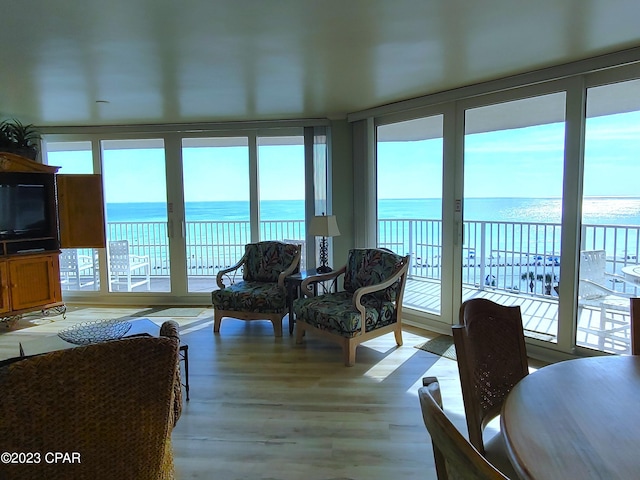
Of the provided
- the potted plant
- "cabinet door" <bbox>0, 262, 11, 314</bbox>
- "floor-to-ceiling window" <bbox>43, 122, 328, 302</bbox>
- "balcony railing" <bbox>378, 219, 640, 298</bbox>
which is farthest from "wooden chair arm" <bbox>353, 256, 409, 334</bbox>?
the potted plant

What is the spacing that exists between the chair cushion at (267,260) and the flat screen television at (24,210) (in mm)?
2619

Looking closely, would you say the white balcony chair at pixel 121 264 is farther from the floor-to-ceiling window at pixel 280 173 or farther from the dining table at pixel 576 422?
the dining table at pixel 576 422

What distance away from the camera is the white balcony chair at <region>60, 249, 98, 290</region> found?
612cm

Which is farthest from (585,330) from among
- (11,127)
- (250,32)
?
(11,127)

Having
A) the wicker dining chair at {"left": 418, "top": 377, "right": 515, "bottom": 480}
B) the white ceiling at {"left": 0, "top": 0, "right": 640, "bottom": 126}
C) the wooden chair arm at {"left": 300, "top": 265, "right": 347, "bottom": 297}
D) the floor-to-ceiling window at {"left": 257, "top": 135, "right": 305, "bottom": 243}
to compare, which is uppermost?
the white ceiling at {"left": 0, "top": 0, "right": 640, "bottom": 126}

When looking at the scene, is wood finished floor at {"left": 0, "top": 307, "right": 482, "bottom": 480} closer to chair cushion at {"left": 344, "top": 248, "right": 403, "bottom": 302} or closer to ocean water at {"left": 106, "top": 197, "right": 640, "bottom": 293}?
chair cushion at {"left": 344, "top": 248, "right": 403, "bottom": 302}

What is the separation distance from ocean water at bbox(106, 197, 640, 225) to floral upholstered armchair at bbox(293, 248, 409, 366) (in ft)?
3.48

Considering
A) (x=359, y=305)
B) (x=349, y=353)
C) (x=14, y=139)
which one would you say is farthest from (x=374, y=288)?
(x=14, y=139)

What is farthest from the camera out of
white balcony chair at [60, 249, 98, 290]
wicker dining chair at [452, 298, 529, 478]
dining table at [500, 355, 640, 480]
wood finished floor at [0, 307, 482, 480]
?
white balcony chair at [60, 249, 98, 290]

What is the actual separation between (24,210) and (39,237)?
1.18 ft

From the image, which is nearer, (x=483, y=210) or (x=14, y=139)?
(x=483, y=210)

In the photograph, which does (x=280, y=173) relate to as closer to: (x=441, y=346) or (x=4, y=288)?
(x=441, y=346)

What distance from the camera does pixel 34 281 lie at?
4879mm

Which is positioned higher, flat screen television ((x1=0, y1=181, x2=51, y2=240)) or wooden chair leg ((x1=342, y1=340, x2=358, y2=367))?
flat screen television ((x1=0, y1=181, x2=51, y2=240))
